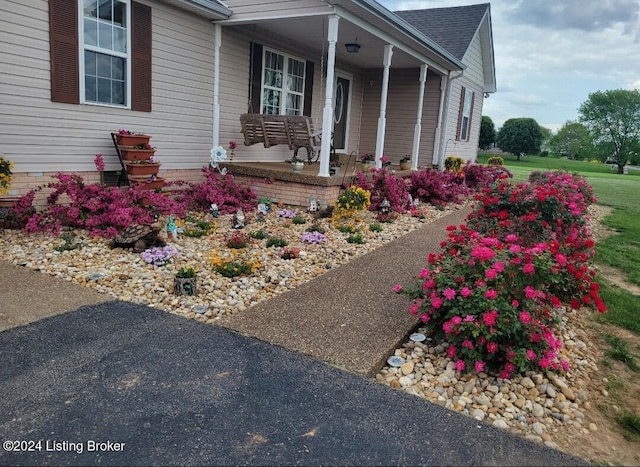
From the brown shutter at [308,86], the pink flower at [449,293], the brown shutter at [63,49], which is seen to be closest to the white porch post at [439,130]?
the brown shutter at [308,86]

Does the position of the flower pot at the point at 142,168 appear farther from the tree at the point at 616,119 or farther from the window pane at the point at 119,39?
the tree at the point at 616,119

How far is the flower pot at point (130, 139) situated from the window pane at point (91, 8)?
5.09 ft

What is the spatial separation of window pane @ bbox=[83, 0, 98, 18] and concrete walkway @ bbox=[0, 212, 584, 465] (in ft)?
13.5

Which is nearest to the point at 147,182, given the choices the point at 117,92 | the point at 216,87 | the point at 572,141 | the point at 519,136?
the point at 117,92

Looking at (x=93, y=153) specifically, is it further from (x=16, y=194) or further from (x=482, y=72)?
(x=482, y=72)

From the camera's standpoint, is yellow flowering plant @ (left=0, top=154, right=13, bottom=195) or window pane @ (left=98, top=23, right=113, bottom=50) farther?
window pane @ (left=98, top=23, right=113, bottom=50)

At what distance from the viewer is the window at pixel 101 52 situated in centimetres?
598

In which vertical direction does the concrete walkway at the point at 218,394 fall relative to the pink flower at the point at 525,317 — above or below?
below

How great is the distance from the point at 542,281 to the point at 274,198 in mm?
5577

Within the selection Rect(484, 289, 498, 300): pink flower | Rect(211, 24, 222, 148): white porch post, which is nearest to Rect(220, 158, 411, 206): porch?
Rect(211, 24, 222, 148): white porch post

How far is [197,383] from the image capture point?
2619 millimetres

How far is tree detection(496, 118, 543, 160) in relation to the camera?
43950 mm

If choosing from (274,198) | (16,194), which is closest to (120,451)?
(16,194)

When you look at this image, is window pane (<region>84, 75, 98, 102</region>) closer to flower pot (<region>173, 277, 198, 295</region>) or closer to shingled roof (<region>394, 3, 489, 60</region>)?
flower pot (<region>173, 277, 198, 295</region>)
